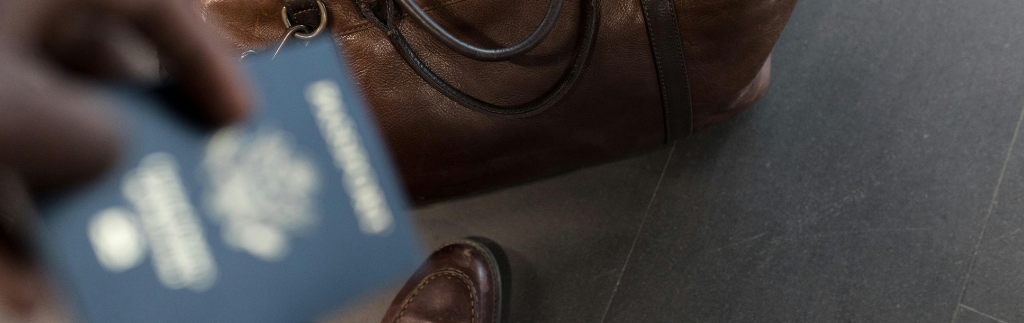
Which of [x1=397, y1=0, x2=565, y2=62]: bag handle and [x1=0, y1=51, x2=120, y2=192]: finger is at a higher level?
[x1=0, y1=51, x2=120, y2=192]: finger

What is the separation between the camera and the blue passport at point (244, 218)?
0.27m

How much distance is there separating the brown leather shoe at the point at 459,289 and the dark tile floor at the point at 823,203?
0.03 meters

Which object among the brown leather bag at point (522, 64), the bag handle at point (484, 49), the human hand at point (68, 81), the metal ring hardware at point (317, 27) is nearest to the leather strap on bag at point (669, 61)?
the brown leather bag at point (522, 64)

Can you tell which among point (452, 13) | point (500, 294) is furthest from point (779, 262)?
point (452, 13)

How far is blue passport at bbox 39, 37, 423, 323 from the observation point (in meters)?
0.27

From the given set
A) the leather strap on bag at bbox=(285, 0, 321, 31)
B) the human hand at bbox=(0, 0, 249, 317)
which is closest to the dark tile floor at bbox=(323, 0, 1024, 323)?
the leather strap on bag at bbox=(285, 0, 321, 31)

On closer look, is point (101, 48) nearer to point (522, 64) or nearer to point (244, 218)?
point (244, 218)

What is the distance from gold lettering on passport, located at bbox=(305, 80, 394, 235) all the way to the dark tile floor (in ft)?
1.42

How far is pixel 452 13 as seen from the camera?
0.51 metres

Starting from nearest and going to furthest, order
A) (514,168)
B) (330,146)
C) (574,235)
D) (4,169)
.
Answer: (4,169) < (330,146) < (514,168) < (574,235)

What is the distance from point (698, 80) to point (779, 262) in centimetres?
34

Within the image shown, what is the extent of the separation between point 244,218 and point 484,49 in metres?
0.27

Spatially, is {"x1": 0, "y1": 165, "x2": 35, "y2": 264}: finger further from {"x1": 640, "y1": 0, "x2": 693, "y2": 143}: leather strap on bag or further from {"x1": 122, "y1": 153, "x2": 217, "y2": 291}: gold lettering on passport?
{"x1": 640, "y1": 0, "x2": 693, "y2": 143}: leather strap on bag

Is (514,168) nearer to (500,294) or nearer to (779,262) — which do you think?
(500,294)
